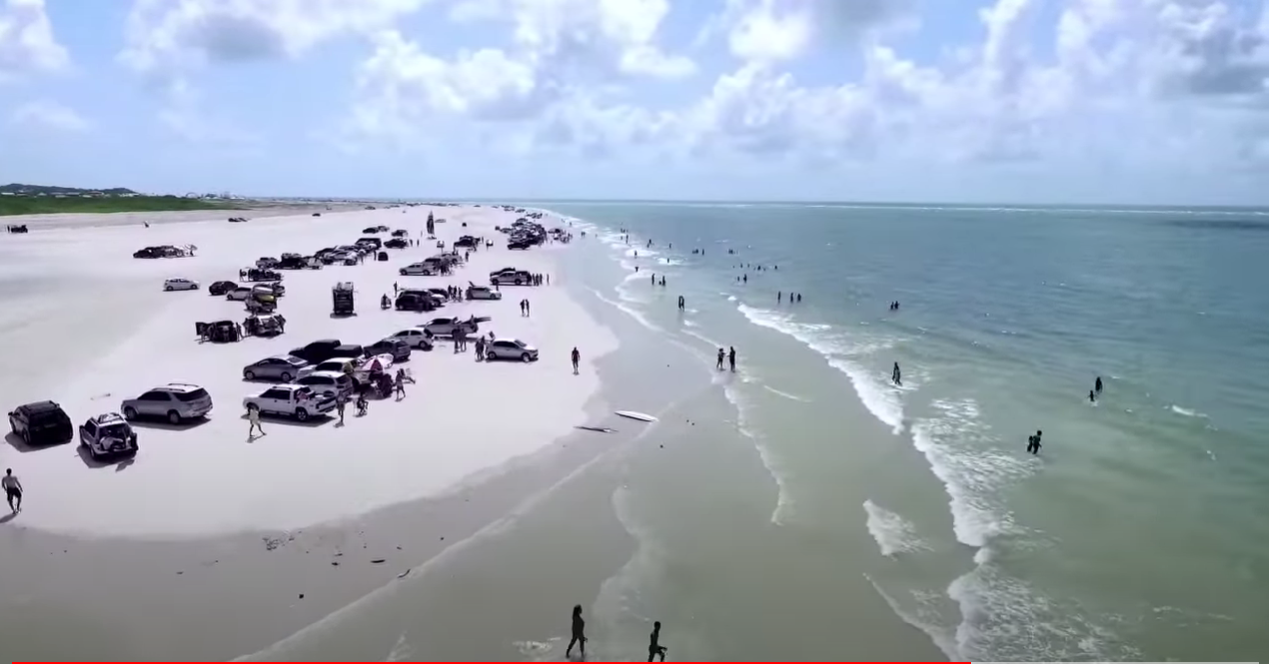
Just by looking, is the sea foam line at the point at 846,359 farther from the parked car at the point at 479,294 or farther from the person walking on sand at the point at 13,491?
the person walking on sand at the point at 13,491

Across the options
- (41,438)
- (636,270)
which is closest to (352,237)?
(636,270)

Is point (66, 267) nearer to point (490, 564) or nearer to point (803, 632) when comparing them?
point (490, 564)

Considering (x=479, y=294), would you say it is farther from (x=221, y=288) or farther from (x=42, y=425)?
(x=42, y=425)

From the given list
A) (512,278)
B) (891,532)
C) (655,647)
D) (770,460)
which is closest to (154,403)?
(770,460)

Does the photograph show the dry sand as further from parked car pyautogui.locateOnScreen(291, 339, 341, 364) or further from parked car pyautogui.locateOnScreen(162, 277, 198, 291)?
parked car pyautogui.locateOnScreen(162, 277, 198, 291)

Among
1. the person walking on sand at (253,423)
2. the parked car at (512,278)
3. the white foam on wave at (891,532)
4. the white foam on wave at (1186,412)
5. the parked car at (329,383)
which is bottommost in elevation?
the white foam on wave at (891,532)

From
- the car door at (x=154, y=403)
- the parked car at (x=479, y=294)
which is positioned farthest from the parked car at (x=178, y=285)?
the car door at (x=154, y=403)

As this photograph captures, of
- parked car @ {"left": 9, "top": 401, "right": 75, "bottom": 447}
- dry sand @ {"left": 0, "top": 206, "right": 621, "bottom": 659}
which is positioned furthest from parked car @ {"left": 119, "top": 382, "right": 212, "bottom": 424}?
parked car @ {"left": 9, "top": 401, "right": 75, "bottom": 447}
